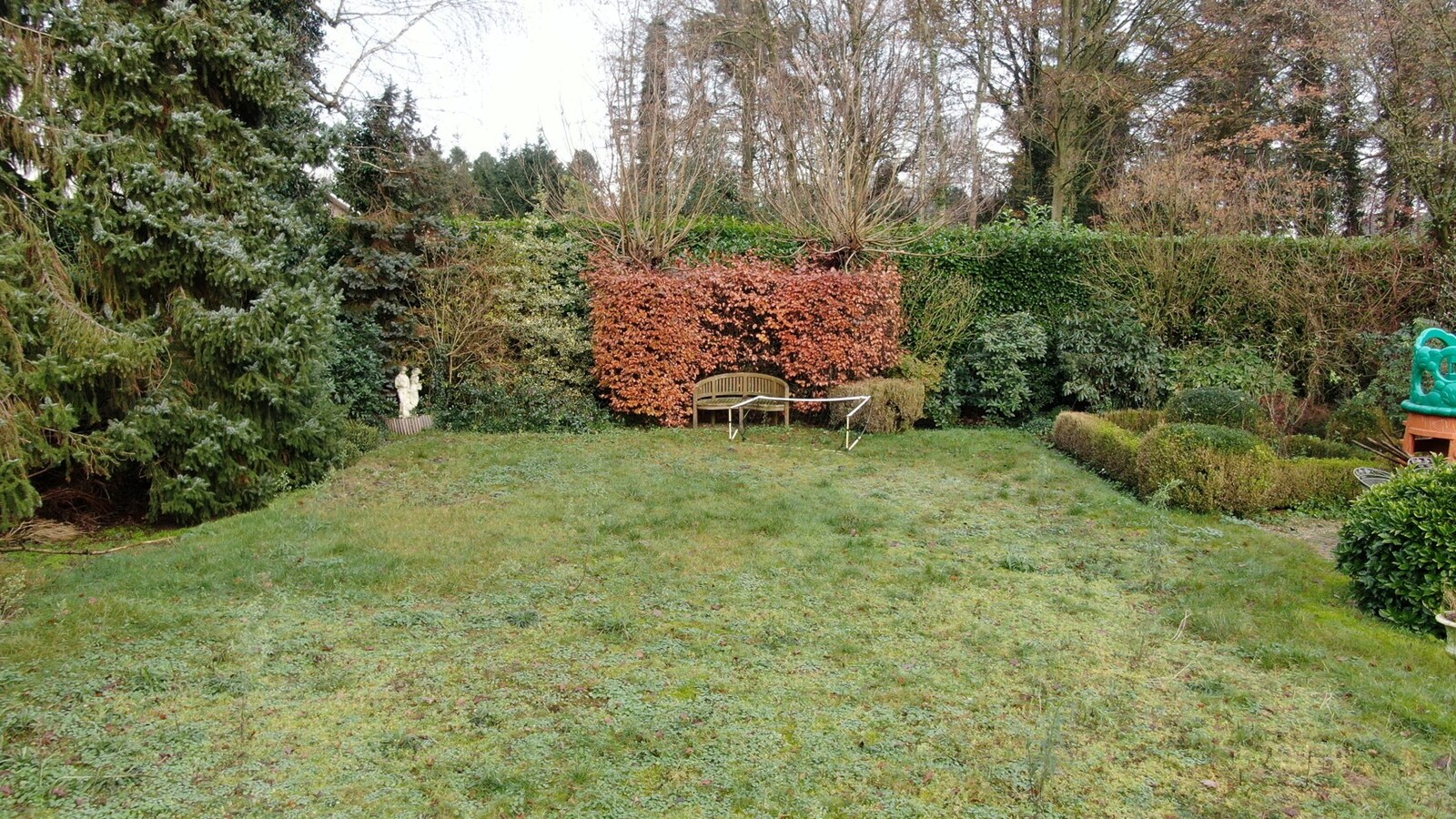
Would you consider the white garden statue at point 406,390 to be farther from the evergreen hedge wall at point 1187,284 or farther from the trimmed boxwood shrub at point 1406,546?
the trimmed boxwood shrub at point 1406,546

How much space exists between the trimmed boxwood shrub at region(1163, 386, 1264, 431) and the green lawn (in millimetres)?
2487

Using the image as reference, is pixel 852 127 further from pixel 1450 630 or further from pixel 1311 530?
pixel 1450 630

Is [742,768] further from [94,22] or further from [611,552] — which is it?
[94,22]

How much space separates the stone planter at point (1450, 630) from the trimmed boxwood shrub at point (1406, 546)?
21cm

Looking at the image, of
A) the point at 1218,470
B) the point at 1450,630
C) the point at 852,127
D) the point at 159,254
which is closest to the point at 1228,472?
the point at 1218,470

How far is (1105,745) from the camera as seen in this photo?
3.52 m

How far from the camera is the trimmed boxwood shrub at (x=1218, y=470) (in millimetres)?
7270

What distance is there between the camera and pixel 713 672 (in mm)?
4137

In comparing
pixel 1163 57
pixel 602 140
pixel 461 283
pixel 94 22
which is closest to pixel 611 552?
pixel 94 22

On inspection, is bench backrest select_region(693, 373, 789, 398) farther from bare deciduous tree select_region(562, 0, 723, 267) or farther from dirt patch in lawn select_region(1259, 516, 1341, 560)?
dirt patch in lawn select_region(1259, 516, 1341, 560)

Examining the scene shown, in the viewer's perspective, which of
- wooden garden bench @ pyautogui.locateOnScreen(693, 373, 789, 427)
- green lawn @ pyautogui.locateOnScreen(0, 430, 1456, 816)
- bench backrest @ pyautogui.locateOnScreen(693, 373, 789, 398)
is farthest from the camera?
bench backrest @ pyautogui.locateOnScreen(693, 373, 789, 398)

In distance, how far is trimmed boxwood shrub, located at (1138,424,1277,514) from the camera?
23.9ft

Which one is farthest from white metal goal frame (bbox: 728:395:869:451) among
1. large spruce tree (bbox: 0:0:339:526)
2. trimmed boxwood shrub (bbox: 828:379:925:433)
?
large spruce tree (bbox: 0:0:339:526)

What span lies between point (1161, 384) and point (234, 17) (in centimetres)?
1195
